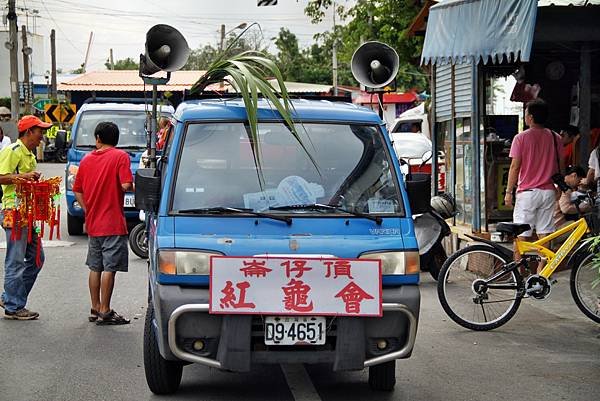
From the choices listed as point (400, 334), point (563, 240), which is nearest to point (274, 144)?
point (400, 334)

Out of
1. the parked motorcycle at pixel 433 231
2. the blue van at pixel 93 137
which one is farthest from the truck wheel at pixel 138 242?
the parked motorcycle at pixel 433 231

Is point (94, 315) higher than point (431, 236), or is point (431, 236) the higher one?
point (431, 236)

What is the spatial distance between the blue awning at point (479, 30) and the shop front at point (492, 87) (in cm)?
1

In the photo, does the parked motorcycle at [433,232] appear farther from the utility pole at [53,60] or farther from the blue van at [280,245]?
the utility pole at [53,60]

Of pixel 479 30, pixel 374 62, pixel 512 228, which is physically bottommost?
pixel 512 228

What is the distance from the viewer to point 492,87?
1390 centimetres

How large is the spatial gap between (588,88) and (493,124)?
1.62 metres

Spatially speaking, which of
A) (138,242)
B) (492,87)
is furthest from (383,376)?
(492,87)

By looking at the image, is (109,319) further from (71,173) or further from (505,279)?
(71,173)

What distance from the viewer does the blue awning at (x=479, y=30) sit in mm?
9641

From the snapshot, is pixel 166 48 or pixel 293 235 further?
pixel 166 48

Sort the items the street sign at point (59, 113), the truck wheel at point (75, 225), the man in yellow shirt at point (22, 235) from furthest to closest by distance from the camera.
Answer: the street sign at point (59, 113) → the truck wheel at point (75, 225) → the man in yellow shirt at point (22, 235)

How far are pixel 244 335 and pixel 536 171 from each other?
5012mm

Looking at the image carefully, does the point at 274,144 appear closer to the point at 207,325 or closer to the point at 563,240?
the point at 207,325
